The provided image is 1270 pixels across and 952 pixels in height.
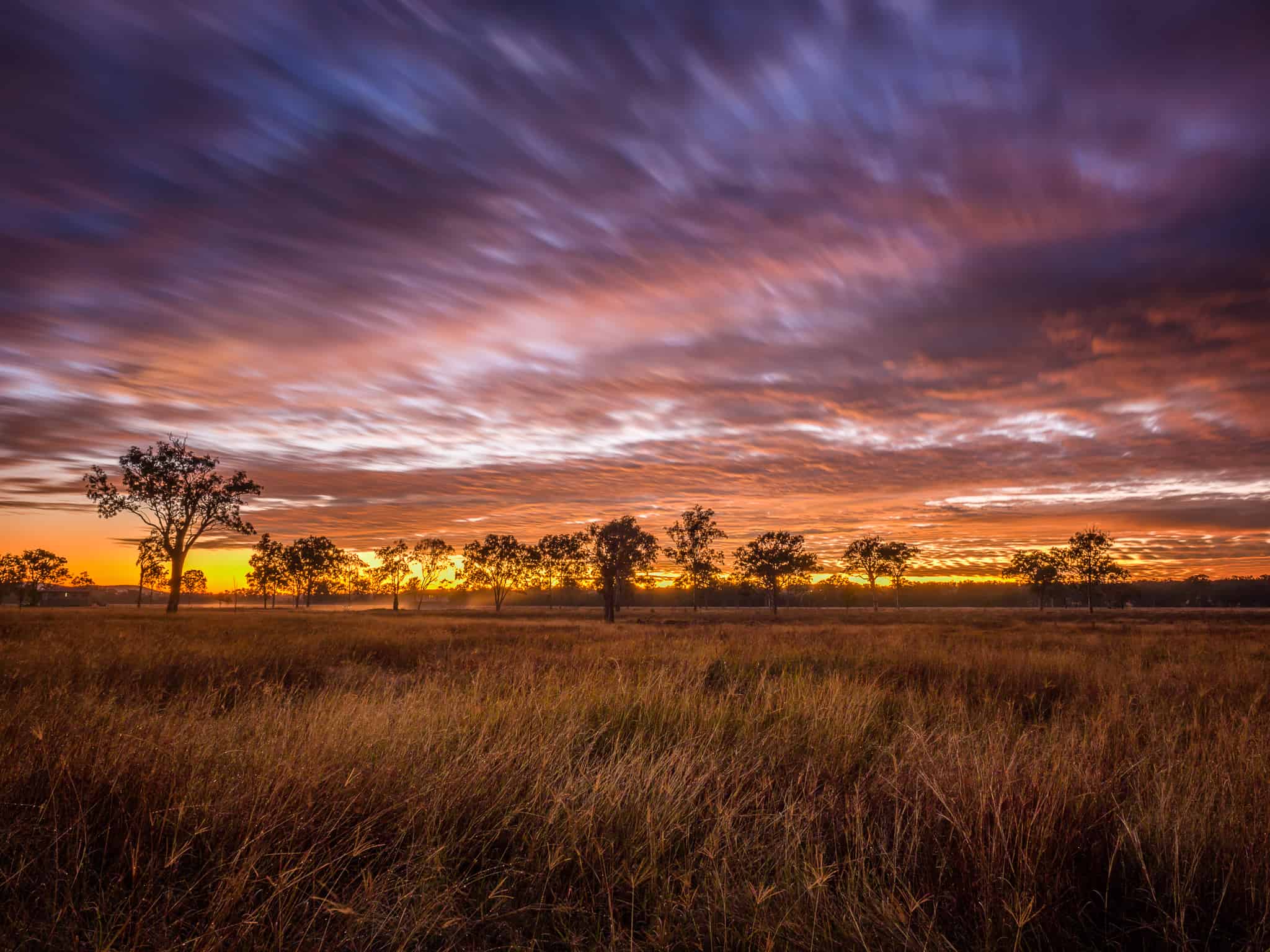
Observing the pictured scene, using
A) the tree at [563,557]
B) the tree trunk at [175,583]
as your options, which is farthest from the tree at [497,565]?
the tree trunk at [175,583]

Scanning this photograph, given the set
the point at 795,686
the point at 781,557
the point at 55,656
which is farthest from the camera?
the point at 781,557

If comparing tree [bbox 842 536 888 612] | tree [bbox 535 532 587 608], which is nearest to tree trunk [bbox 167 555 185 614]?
tree [bbox 535 532 587 608]

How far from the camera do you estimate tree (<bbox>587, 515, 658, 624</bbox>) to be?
62906mm

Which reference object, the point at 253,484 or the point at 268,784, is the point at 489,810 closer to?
the point at 268,784

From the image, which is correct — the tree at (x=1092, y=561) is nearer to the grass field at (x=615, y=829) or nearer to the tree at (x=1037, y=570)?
the tree at (x=1037, y=570)

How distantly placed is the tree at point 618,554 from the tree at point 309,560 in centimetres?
5099

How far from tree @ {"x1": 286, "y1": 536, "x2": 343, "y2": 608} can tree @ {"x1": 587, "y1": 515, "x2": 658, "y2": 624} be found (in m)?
51.0

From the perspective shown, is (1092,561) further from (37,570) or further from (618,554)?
(37,570)

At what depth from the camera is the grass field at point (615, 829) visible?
2.79 m

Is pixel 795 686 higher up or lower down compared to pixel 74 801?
lower down

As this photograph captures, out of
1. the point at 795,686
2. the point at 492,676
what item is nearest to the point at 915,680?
the point at 795,686

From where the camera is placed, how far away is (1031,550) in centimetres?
8975

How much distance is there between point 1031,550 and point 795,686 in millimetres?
97962

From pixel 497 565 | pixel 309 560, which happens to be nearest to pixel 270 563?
pixel 309 560
